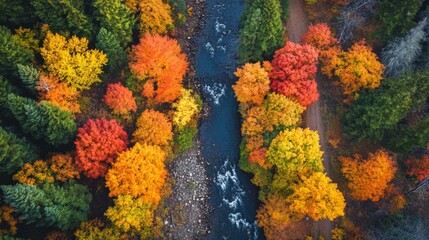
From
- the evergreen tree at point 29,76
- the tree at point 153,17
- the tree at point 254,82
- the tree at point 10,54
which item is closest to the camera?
the tree at point 10,54

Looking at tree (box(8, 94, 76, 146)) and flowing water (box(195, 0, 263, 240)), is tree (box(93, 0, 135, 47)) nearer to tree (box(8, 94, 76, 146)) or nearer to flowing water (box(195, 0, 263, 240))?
tree (box(8, 94, 76, 146))

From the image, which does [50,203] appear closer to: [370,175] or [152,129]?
[152,129]

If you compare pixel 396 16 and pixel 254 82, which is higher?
pixel 396 16

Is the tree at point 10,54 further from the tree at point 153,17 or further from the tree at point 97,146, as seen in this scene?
the tree at point 153,17

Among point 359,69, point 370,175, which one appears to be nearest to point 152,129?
point 370,175

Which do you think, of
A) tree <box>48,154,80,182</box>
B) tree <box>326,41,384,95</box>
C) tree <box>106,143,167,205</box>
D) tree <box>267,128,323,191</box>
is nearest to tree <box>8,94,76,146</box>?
tree <box>48,154,80,182</box>

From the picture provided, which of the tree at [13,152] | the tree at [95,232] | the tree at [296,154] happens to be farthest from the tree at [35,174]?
the tree at [296,154]
